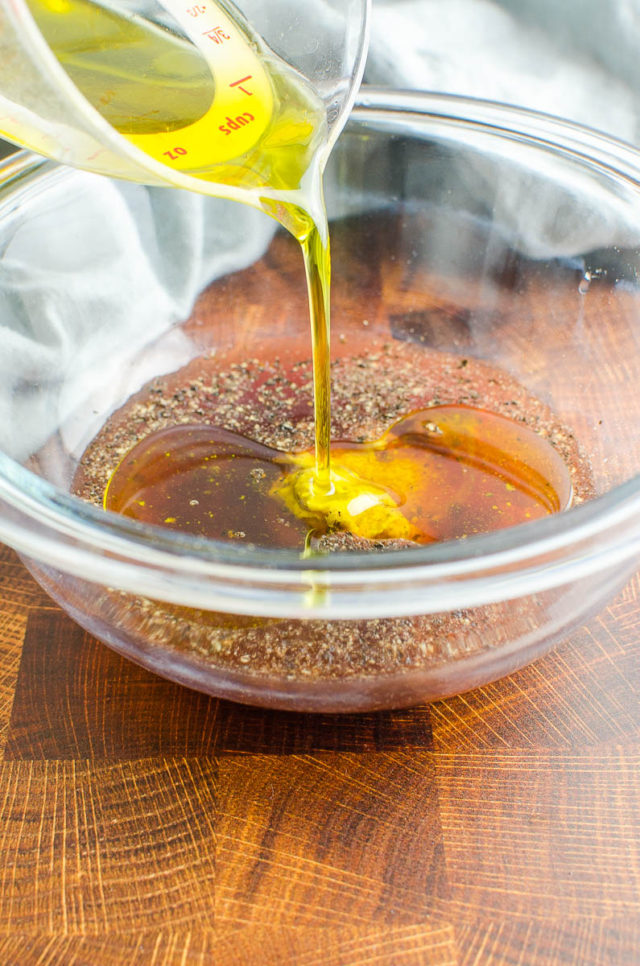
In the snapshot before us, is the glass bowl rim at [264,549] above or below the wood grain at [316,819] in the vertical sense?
above

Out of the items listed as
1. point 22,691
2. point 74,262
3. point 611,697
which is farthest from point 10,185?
point 611,697

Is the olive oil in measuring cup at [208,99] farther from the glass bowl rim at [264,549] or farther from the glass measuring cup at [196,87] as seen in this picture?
the glass bowl rim at [264,549]

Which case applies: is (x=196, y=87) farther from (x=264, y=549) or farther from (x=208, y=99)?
(x=264, y=549)

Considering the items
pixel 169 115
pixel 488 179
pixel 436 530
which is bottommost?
pixel 436 530

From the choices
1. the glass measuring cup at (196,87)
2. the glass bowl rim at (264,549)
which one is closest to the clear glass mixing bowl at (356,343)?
the glass bowl rim at (264,549)

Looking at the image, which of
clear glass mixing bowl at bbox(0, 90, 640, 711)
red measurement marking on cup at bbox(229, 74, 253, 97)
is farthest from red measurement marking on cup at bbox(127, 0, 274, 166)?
clear glass mixing bowl at bbox(0, 90, 640, 711)

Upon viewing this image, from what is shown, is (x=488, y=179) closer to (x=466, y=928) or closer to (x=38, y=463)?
(x=38, y=463)

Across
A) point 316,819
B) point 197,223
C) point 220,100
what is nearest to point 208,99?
point 220,100
